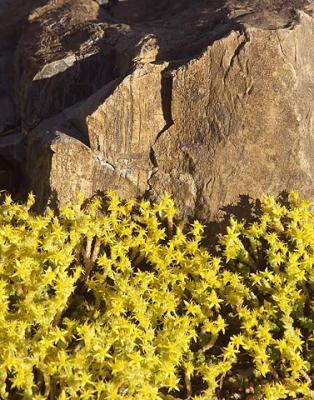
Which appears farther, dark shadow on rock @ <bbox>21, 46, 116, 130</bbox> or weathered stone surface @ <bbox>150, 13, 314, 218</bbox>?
dark shadow on rock @ <bbox>21, 46, 116, 130</bbox>

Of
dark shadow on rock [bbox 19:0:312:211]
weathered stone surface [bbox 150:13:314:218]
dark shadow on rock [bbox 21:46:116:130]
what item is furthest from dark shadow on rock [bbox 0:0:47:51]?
weathered stone surface [bbox 150:13:314:218]

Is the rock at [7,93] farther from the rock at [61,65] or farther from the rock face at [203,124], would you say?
the rock face at [203,124]

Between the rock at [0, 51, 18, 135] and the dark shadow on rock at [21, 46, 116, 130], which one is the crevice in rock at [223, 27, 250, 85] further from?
the rock at [0, 51, 18, 135]

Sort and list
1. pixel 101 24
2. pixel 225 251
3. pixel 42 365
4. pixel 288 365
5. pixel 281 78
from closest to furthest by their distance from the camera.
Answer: pixel 42 365 < pixel 288 365 < pixel 225 251 < pixel 281 78 < pixel 101 24

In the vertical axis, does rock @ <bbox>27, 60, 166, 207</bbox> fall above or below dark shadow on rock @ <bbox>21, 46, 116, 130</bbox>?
below

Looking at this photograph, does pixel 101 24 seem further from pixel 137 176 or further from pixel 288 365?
pixel 288 365

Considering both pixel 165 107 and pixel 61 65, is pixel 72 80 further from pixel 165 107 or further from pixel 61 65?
pixel 165 107

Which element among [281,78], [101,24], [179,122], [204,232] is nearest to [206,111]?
[179,122]

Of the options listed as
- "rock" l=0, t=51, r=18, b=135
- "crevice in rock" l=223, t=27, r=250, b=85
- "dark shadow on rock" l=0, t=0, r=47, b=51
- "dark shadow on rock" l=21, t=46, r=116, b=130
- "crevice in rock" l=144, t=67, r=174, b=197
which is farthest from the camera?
"dark shadow on rock" l=0, t=0, r=47, b=51
